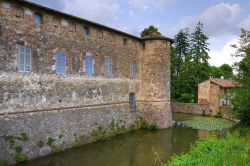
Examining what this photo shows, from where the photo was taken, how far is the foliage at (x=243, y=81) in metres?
17.5

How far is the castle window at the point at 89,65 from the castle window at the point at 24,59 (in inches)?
169

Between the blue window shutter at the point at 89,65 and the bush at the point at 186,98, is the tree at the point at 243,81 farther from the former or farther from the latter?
the bush at the point at 186,98

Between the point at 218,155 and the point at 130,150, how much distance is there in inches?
289

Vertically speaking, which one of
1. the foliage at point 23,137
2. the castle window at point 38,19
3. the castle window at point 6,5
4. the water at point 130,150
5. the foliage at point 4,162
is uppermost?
the castle window at point 6,5

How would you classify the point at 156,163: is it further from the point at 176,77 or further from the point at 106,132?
the point at 176,77

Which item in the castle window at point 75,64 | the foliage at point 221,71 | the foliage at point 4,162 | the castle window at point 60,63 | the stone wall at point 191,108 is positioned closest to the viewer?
the foliage at point 4,162

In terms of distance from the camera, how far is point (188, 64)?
122 ft

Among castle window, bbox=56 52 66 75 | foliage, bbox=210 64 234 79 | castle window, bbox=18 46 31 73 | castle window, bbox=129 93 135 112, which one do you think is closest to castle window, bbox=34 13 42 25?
castle window, bbox=18 46 31 73

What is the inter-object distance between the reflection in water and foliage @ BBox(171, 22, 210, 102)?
17.4 meters

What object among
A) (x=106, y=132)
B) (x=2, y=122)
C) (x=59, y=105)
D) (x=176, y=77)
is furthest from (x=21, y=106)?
(x=176, y=77)

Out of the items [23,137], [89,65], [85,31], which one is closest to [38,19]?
[85,31]

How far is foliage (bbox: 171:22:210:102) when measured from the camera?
122 ft

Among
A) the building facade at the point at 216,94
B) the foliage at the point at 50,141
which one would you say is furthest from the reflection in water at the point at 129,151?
the building facade at the point at 216,94

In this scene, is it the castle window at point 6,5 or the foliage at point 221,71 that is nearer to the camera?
the castle window at point 6,5
